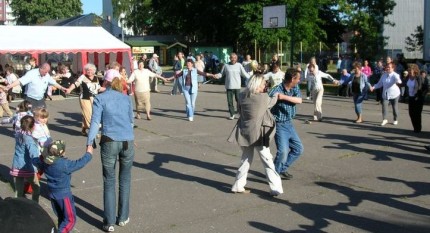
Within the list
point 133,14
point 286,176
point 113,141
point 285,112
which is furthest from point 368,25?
point 133,14

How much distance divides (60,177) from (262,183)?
10.5 ft

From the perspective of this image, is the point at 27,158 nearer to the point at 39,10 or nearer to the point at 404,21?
the point at 404,21

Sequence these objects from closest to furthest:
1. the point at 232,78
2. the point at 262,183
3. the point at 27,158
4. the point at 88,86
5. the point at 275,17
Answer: the point at 27,158
the point at 262,183
the point at 88,86
the point at 232,78
the point at 275,17

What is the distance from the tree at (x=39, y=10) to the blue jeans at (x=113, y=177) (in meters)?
99.4

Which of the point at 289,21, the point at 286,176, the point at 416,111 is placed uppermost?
the point at 289,21

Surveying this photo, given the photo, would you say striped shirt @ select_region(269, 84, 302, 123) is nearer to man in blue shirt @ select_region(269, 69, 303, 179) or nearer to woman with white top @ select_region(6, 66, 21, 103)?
man in blue shirt @ select_region(269, 69, 303, 179)

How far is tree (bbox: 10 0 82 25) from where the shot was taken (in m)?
99.4

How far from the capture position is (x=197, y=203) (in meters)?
6.63

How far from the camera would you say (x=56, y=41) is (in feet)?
69.3

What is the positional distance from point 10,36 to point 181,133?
11814 mm

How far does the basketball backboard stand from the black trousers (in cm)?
1950

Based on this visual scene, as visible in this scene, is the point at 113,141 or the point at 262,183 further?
the point at 262,183

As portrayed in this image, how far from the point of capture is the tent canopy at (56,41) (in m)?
19.9

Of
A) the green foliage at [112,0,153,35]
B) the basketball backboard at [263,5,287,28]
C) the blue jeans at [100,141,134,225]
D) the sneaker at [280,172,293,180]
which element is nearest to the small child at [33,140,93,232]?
the blue jeans at [100,141,134,225]
